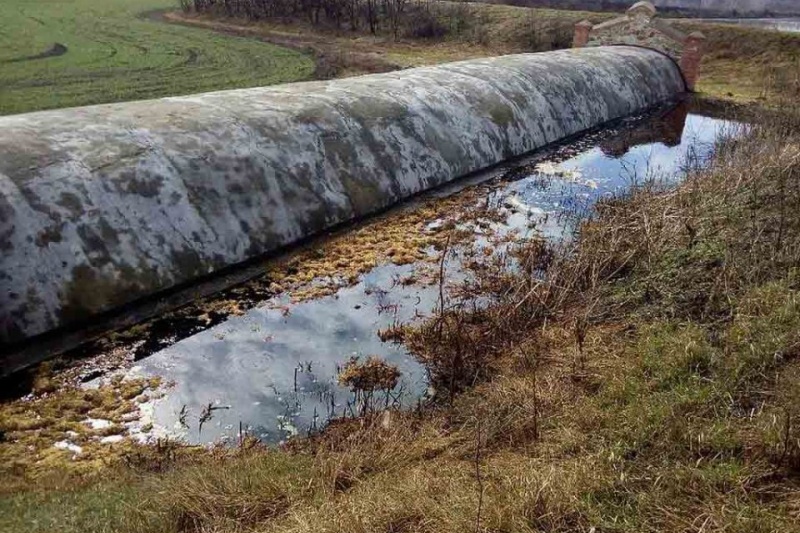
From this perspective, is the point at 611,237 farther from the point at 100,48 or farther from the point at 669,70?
the point at 100,48

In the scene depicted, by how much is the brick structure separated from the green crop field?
10685 mm

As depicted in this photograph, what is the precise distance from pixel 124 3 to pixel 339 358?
40.1 m

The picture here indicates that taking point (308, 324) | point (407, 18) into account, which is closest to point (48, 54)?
point (407, 18)

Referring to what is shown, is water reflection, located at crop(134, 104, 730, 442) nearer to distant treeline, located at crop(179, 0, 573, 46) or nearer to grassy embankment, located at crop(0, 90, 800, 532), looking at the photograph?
grassy embankment, located at crop(0, 90, 800, 532)

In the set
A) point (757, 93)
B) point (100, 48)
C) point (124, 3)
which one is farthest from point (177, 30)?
point (757, 93)

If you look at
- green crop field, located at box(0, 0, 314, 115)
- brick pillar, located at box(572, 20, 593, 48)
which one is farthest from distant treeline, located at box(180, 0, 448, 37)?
brick pillar, located at box(572, 20, 593, 48)

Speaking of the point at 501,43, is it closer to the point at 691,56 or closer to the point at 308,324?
the point at 691,56

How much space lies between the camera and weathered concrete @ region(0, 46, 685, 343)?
6.04 metres

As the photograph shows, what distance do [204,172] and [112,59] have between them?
57.5 feet

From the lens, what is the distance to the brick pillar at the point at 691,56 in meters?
19.3

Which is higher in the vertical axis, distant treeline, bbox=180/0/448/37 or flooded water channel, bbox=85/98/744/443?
distant treeline, bbox=180/0/448/37

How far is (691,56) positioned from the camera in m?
19.5

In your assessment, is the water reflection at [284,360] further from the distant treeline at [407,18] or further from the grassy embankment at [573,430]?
the distant treeline at [407,18]

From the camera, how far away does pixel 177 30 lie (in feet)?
99.7
